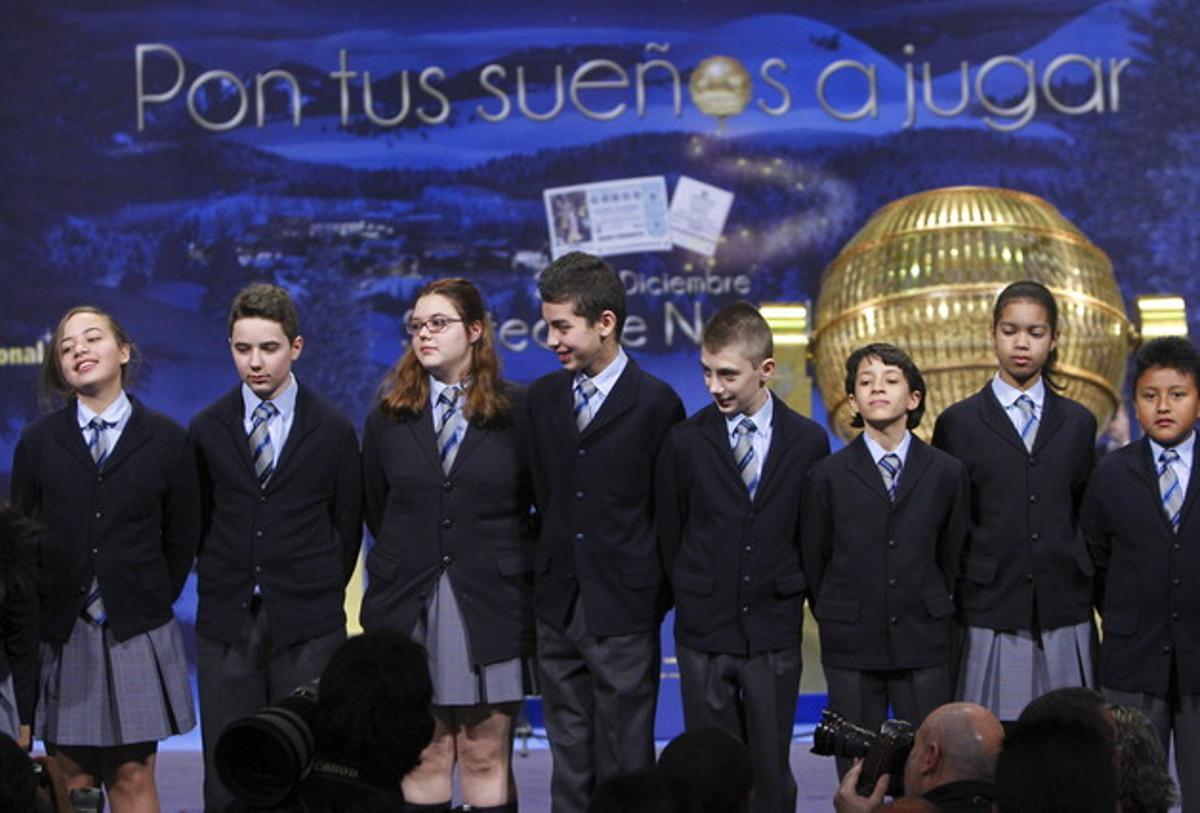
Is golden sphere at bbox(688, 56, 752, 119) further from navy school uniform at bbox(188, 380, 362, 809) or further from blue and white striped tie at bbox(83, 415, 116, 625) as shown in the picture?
blue and white striped tie at bbox(83, 415, 116, 625)

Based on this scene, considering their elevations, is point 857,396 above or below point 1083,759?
above

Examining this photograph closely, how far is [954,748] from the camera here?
3.79 m

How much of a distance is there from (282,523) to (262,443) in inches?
9.1

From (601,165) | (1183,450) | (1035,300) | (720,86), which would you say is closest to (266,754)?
(1035,300)

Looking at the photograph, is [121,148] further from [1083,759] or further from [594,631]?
[1083,759]

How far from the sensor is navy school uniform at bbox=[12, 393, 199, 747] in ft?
16.6

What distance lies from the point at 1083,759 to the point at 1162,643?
1893mm

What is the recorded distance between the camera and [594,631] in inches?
199

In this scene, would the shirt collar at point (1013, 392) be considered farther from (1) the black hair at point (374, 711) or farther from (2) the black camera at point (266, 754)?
(2) the black camera at point (266, 754)

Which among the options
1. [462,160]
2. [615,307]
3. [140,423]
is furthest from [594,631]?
[462,160]

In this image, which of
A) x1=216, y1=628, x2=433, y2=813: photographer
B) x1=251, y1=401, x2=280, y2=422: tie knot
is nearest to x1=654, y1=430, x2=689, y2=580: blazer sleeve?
x1=251, y1=401, x2=280, y2=422: tie knot

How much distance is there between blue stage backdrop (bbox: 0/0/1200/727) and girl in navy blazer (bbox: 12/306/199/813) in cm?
301

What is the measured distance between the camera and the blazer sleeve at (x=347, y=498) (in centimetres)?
527

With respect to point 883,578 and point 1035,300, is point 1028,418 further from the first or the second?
point 883,578
